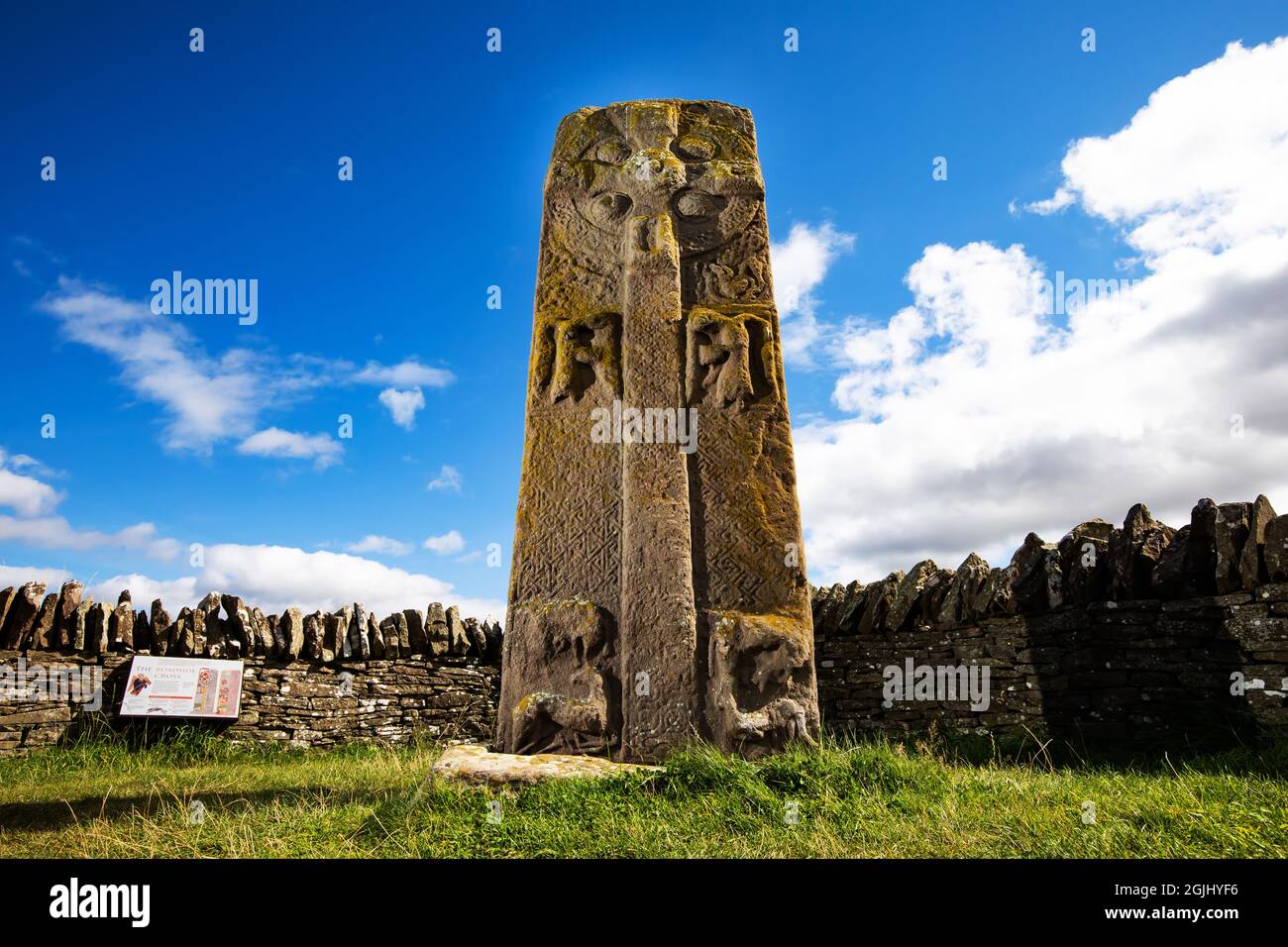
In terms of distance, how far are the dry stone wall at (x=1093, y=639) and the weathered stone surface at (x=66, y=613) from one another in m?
7.65

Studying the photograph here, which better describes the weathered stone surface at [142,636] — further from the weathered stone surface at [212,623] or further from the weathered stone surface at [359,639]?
the weathered stone surface at [359,639]

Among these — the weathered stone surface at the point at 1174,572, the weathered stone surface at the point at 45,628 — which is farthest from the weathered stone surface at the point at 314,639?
the weathered stone surface at the point at 1174,572

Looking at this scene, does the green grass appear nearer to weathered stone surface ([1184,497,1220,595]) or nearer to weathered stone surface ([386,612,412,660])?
weathered stone surface ([1184,497,1220,595])

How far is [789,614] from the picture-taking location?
5.36m

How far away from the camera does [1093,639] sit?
713 centimetres

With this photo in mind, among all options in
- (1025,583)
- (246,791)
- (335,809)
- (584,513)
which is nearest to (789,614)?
(584,513)

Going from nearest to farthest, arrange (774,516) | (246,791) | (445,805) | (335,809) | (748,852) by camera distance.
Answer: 1. (748,852)
2. (445,805)
3. (335,809)
4. (774,516)
5. (246,791)

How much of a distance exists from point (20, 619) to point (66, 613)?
0.38 metres

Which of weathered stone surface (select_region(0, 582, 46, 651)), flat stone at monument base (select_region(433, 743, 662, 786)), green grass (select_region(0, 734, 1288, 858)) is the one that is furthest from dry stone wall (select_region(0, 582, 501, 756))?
flat stone at monument base (select_region(433, 743, 662, 786))

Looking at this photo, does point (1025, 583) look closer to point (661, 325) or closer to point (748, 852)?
point (661, 325)

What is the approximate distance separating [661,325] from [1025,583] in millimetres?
4229

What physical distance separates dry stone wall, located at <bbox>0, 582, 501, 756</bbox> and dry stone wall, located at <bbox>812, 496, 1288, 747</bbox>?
446cm

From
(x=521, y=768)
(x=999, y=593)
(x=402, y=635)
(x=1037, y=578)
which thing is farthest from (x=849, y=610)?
(x=521, y=768)

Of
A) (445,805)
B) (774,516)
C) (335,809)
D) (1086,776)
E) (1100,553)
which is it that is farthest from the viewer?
(1100,553)
